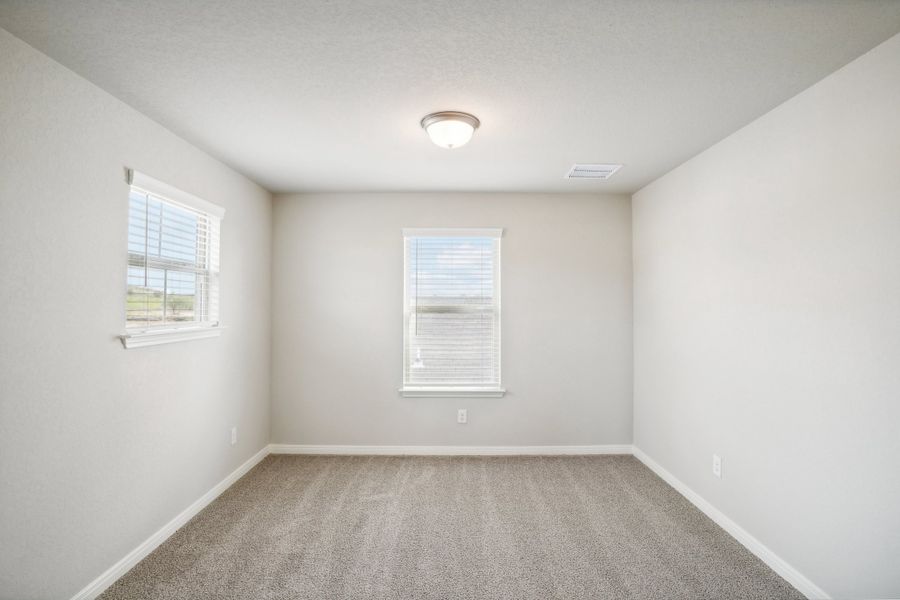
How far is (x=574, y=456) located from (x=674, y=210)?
235 centimetres

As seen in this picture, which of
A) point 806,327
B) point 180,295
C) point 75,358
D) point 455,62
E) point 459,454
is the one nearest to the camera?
point 455,62

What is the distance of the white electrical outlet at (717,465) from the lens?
2.76m

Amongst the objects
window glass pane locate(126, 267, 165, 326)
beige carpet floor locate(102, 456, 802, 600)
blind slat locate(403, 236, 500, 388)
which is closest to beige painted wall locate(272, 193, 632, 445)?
blind slat locate(403, 236, 500, 388)

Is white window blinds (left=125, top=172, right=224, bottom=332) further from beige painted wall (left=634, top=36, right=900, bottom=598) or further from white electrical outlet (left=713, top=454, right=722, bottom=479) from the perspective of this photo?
white electrical outlet (left=713, top=454, right=722, bottom=479)

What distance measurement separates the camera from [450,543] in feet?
8.29

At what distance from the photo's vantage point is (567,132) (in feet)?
8.61

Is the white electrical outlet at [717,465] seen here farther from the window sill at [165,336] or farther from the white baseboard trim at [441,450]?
the window sill at [165,336]

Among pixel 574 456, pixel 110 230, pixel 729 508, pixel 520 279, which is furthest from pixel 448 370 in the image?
pixel 110 230

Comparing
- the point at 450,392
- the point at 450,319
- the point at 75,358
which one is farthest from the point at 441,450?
the point at 75,358

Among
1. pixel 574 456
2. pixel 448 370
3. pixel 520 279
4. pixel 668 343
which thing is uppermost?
pixel 520 279

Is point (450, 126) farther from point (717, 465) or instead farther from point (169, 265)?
point (717, 465)

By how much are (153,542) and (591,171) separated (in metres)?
3.87

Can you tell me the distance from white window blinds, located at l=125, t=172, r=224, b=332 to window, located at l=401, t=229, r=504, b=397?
65.4 inches

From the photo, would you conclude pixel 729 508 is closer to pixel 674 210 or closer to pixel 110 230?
pixel 674 210
